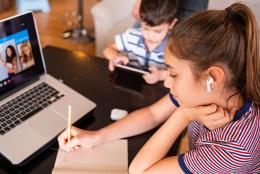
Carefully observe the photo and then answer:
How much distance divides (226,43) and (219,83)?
101 mm

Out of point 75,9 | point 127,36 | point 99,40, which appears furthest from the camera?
point 75,9

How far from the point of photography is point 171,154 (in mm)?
988

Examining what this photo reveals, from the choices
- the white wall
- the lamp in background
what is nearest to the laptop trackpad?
the white wall

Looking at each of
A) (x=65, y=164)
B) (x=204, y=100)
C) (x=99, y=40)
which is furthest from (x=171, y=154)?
(x=99, y=40)

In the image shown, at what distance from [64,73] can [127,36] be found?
0.42 meters

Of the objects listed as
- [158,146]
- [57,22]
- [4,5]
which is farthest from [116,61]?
[4,5]

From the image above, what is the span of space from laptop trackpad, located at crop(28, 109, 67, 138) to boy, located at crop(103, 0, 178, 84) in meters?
0.39

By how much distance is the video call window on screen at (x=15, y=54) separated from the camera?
1038 millimetres

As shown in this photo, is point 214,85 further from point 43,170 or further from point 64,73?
point 64,73

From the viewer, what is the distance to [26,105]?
41.9 inches

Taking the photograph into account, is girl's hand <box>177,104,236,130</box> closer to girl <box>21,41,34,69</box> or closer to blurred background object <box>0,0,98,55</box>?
girl <box>21,41,34,69</box>

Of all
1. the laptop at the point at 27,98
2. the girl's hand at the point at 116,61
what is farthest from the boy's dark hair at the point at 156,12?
the laptop at the point at 27,98

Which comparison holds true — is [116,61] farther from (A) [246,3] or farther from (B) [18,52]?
(A) [246,3]

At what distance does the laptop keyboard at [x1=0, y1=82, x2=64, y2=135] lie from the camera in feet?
3.27
